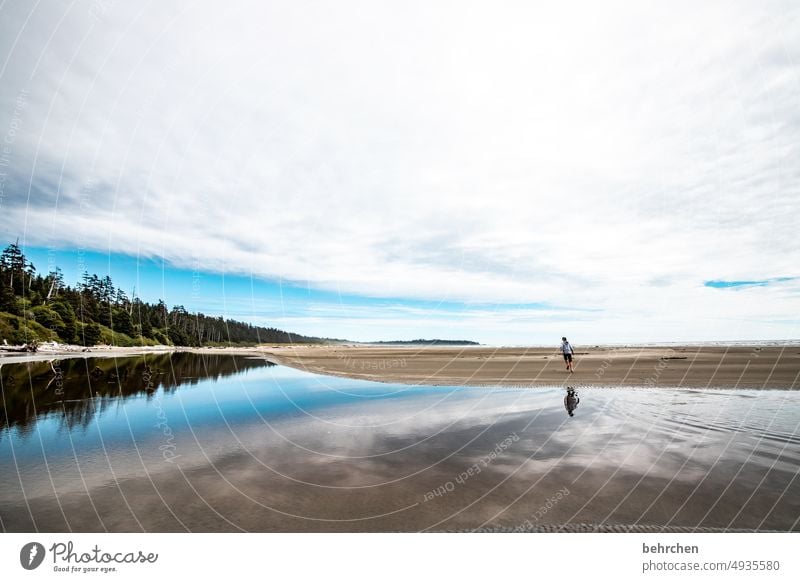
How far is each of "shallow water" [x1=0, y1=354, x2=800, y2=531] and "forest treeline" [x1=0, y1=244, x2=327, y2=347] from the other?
263ft

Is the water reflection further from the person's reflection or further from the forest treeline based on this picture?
the forest treeline

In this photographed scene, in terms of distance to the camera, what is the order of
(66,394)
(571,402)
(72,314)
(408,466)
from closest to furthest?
(408,466) → (571,402) → (66,394) → (72,314)

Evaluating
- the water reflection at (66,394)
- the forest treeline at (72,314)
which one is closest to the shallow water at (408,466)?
the water reflection at (66,394)

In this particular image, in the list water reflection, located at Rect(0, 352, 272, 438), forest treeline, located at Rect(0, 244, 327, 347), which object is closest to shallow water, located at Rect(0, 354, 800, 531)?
water reflection, located at Rect(0, 352, 272, 438)

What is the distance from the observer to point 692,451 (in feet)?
31.0

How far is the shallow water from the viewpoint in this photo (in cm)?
636

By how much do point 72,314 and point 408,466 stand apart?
114738mm

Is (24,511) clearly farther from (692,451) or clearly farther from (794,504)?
(692,451)

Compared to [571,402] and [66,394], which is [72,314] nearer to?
[66,394]

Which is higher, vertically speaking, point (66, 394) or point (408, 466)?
point (408, 466)

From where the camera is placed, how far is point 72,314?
8800cm

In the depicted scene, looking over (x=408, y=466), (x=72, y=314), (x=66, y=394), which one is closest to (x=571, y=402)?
(x=408, y=466)

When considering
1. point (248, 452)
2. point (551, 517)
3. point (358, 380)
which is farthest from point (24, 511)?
point (358, 380)

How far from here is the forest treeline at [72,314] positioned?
7525cm
